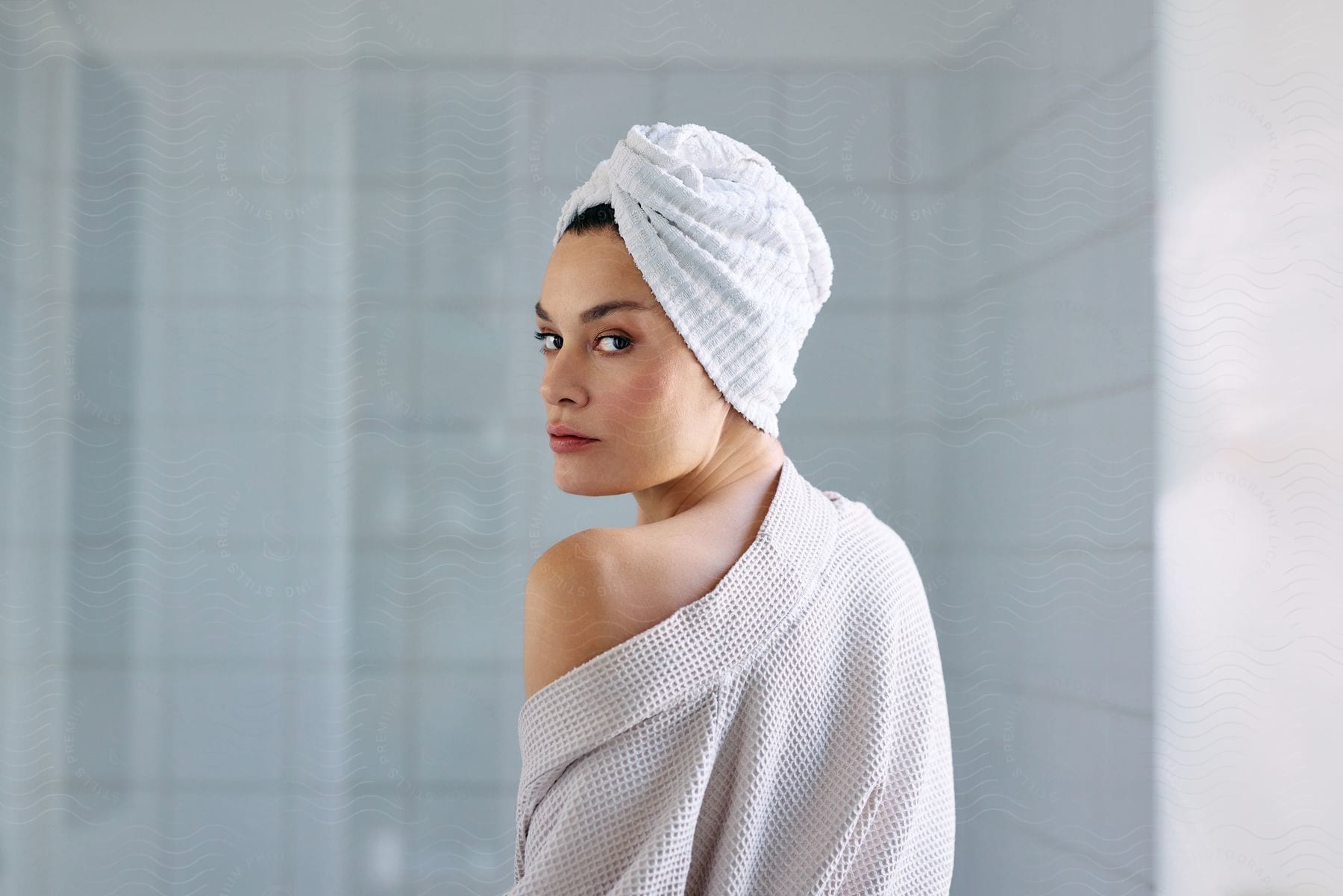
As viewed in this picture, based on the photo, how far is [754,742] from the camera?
0.62 metres

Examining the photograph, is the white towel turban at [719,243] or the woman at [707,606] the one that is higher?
the white towel turban at [719,243]

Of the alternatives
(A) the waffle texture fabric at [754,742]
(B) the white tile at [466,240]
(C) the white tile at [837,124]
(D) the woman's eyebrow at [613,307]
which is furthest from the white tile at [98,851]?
(C) the white tile at [837,124]

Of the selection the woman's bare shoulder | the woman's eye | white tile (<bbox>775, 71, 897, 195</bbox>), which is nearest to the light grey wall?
white tile (<bbox>775, 71, 897, 195</bbox>)

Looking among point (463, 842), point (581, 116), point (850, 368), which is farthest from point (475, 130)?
point (463, 842)

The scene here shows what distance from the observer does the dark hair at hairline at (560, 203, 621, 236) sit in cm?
73

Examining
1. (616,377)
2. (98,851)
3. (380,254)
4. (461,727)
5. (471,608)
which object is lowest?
(98,851)

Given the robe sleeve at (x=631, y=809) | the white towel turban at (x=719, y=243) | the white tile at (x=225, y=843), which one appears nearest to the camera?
the robe sleeve at (x=631, y=809)

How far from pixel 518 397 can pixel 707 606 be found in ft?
3.16

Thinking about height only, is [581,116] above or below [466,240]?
above

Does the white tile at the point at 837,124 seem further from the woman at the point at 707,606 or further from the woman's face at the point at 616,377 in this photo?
the woman's face at the point at 616,377

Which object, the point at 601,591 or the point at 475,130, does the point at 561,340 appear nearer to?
the point at 601,591

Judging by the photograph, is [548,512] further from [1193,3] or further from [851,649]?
[1193,3]

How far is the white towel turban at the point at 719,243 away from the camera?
699mm

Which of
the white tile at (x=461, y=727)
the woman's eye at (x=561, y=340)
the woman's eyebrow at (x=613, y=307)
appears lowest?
the white tile at (x=461, y=727)
